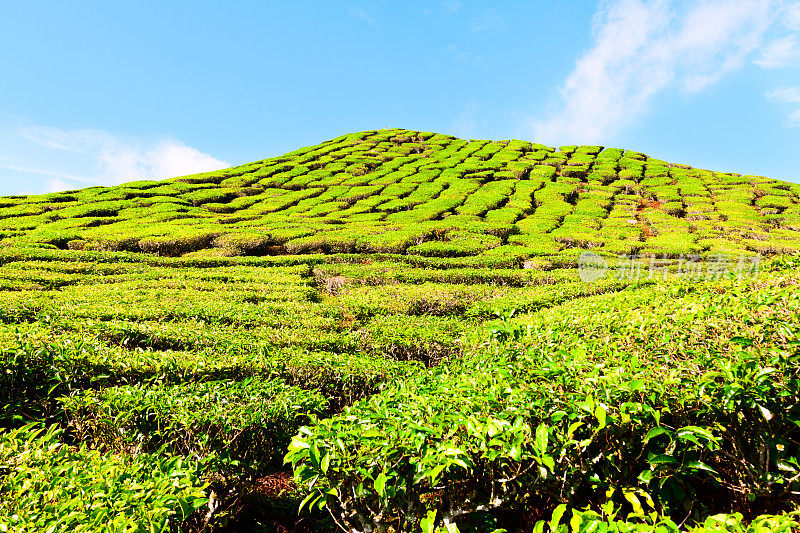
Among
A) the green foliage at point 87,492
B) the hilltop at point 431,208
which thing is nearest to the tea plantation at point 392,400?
the green foliage at point 87,492

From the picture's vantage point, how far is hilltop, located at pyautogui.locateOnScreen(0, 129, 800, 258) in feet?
74.6

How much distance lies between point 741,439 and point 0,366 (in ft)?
31.0

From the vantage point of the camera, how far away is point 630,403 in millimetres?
3312

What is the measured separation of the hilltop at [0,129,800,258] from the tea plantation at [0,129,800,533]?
601 cm

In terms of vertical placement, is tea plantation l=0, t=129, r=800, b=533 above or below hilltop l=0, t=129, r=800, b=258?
below

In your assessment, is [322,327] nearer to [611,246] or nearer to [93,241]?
[93,241]

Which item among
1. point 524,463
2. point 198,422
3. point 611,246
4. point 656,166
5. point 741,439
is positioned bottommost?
point 198,422

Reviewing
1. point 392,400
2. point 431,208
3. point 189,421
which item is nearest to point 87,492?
point 189,421

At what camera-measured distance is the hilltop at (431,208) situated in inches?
895

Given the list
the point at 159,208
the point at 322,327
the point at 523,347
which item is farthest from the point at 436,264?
the point at 159,208

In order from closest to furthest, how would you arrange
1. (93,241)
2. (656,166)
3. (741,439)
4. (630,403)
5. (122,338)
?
1. (630,403)
2. (741,439)
3. (122,338)
4. (93,241)
5. (656,166)

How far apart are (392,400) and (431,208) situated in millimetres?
28302

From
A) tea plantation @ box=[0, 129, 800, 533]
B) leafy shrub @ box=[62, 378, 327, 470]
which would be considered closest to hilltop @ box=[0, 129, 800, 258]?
tea plantation @ box=[0, 129, 800, 533]

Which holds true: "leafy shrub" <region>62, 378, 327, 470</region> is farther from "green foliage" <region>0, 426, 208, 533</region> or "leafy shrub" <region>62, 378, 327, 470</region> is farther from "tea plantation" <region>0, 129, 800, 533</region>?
"green foliage" <region>0, 426, 208, 533</region>
